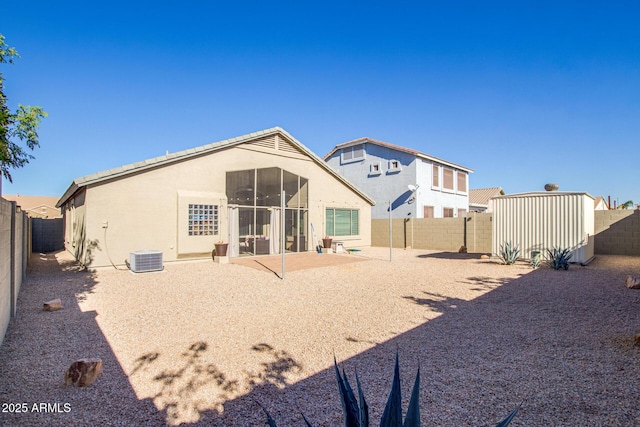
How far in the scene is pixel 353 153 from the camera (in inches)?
1029

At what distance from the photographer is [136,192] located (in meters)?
11.8

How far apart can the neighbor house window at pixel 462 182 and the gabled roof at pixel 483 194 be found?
6.50 m

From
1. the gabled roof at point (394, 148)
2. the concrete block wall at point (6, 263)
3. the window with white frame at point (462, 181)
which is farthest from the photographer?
the window with white frame at point (462, 181)

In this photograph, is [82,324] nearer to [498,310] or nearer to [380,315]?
[380,315]

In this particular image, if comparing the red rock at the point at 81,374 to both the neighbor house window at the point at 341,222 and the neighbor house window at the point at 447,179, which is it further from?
the neighbor house window at the point at 447,179

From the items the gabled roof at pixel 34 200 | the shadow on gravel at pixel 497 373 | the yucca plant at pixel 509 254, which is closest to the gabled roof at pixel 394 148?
the yucca plant at pixel 509 254

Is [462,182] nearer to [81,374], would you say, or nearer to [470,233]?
[470,233]

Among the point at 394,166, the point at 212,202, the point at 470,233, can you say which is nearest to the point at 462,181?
the point at 394,166

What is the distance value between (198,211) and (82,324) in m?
7.81

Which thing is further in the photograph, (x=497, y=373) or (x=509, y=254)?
(x=509, y=254)

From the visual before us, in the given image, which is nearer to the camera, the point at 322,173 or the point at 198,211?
the point at 198,211

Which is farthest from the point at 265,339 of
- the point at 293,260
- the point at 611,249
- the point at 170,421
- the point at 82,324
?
the point at 611,249

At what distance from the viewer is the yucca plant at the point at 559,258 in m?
11.1

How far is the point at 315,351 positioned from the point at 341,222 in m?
14.4
